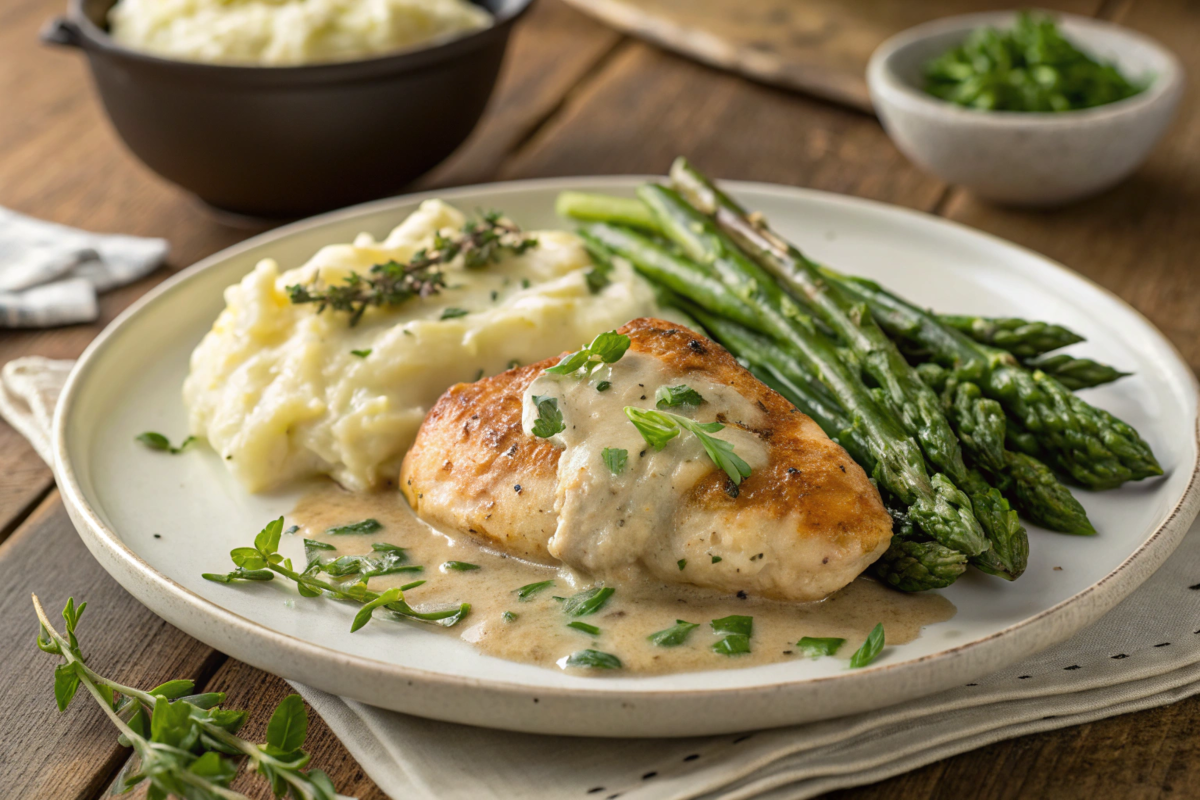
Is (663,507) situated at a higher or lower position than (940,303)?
higher

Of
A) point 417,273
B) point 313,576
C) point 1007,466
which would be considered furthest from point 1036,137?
point 313,576

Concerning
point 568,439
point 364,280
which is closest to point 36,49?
point 364,280

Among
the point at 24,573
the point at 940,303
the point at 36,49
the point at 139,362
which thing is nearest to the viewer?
the point at 24,573

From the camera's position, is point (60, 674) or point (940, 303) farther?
point (940, 303)

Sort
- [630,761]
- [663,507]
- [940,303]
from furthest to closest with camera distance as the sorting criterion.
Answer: [940,303], [663,507], [630,761]

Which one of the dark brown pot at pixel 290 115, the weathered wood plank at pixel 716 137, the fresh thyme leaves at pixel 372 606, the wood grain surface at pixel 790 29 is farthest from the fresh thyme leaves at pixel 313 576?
the wood grain surface at pixel 790 29

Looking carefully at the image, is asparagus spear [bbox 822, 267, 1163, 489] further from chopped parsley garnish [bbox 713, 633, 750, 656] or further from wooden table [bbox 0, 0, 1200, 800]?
chopped parsley garnish [bbox 713, 633, 750, 656]

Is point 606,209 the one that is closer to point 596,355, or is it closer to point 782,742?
point 596,355

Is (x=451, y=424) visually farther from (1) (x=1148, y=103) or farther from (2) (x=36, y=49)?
(2) (x=36, y=49)
